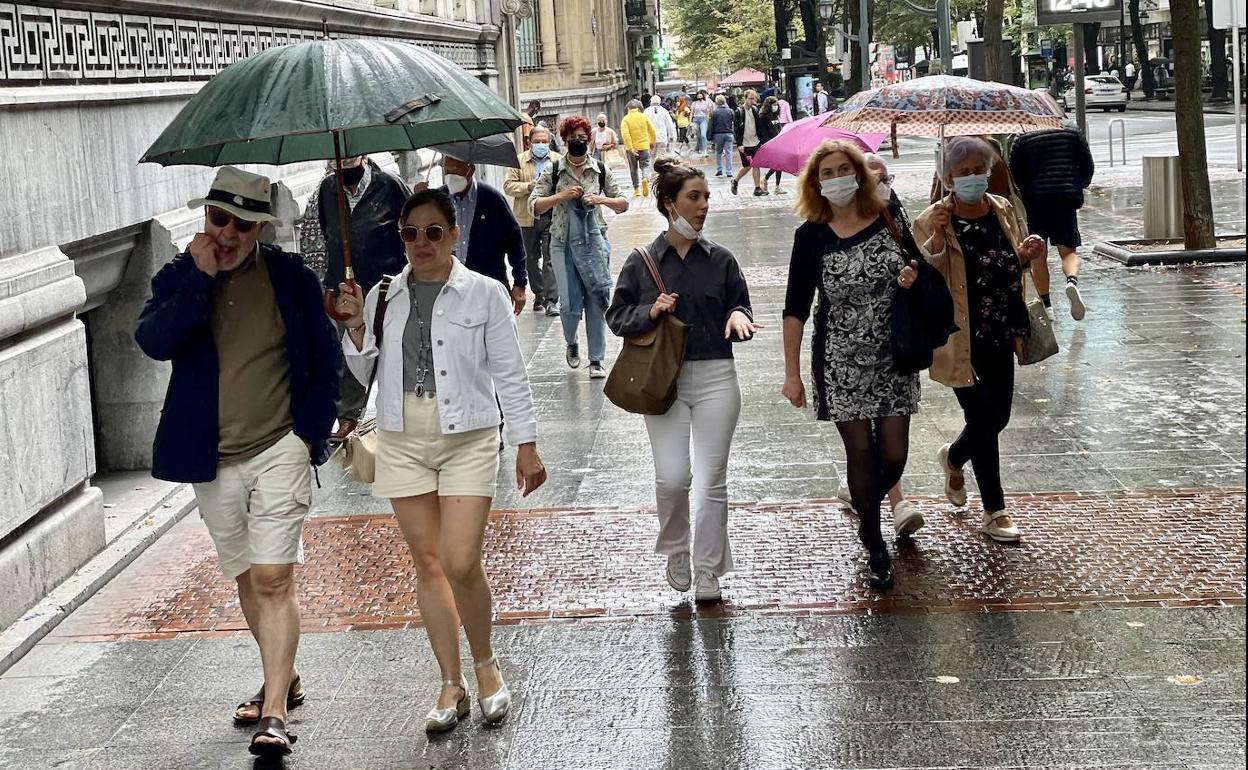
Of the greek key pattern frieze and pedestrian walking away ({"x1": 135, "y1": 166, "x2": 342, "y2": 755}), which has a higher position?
the greek key pattern frieze

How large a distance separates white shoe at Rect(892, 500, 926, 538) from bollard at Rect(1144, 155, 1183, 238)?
11.4 meters

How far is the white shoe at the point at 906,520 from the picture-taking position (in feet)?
25.0

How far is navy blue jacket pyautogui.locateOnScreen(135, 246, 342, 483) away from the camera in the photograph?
5.25m

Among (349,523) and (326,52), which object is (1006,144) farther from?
(326,52)

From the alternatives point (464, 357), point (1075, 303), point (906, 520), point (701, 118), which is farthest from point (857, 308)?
point (701, 118)

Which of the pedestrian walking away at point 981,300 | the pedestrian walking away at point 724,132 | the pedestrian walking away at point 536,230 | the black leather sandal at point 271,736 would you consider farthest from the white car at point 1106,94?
the black leather sandal at point 271,736

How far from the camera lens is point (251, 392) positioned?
5.44 meters

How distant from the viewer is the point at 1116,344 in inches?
495

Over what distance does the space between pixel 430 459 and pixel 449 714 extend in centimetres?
84

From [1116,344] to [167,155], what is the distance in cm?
871

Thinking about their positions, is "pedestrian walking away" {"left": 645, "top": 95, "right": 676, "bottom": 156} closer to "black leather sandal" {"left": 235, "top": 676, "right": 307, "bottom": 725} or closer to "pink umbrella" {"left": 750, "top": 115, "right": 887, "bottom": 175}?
"pink umbrella" {"left": 750, "top": 115, "right": 887, "bottom": 175}

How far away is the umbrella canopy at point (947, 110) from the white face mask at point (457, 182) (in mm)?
2066

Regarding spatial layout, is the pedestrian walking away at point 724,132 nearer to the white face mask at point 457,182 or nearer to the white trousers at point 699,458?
the white face mask at point 457,182

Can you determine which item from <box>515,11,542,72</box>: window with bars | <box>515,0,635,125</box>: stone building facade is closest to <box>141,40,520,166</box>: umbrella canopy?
<box>515,0,635,125</box>: stone building facade
